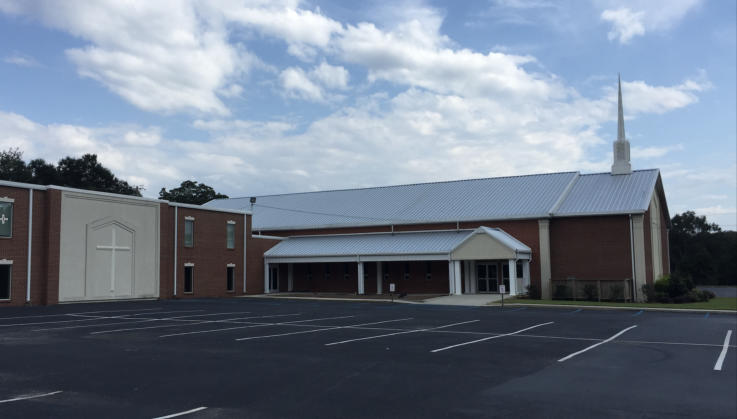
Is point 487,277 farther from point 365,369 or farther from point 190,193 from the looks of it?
point 190,193

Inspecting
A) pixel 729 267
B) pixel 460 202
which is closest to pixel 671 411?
pixel 460 202

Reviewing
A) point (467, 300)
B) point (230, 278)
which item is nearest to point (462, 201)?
point (467, 300)

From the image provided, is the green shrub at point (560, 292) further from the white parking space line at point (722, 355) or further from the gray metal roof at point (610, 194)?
the white parking space line at point (722, 355)

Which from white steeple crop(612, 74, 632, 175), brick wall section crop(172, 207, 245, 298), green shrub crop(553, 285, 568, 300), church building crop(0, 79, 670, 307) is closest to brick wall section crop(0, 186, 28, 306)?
church building crop(0, 79, 670, 307)

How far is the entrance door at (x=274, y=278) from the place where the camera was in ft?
153

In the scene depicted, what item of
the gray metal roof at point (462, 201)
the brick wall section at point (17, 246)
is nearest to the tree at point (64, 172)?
the gray metal roof at point (462, 201)

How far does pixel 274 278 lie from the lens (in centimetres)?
4712

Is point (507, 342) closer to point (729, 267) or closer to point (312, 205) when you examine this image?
point (312, 205)

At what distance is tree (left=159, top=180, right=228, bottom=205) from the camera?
3051 inches

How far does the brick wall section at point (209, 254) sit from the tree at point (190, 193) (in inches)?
1440

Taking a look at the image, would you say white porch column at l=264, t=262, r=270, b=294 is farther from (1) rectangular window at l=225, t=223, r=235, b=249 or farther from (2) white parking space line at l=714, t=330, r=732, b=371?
(2) white parking space line at l=714, t=330, r=732, b=371

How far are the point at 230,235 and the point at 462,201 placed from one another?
54.9ft

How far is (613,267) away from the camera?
121ft

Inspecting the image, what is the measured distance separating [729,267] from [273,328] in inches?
3621
